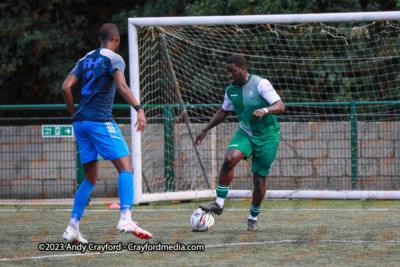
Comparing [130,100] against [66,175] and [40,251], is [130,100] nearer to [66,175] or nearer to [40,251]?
[40,251]

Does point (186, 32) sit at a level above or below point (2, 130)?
above

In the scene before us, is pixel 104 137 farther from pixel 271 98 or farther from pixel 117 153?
pixel 271 98

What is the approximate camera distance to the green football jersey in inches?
305

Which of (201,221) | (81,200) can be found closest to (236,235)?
(201,221)

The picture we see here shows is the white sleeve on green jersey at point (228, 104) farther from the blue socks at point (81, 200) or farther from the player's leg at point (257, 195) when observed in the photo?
the blue socks at point (81, 200)

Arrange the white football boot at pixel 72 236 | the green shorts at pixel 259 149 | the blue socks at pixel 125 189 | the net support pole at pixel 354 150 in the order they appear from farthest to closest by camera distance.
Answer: the net support pole at pixel 354 150, the green shorts at pixel 259 149, the blue socks at pixel 125 189, the white football boot at pixel 72 236

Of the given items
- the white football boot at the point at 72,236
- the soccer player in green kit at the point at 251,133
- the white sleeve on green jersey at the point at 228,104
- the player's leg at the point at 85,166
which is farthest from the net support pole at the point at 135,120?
the white football boot at the point at 72,236

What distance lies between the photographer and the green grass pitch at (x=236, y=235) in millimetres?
5465

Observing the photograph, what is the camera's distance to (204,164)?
13422 mm

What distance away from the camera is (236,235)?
23.5ft

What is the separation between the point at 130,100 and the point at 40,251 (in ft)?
5.06

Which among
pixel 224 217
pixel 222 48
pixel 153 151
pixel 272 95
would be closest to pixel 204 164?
pixel 153 151

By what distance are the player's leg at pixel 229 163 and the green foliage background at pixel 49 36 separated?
402 inches

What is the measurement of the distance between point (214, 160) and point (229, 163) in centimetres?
597
